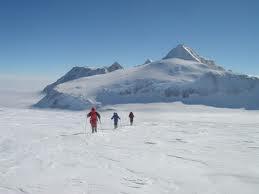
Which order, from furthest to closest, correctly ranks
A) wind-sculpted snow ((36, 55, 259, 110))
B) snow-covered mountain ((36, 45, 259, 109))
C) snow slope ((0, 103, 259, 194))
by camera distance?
snow-covered mountain ((36, 45, 259, 109))
wind-sculpted snow ((36, 55, 259, 110))
snow slope ((0, 103, 259, 194))

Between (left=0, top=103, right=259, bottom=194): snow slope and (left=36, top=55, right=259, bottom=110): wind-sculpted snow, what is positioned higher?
(left=36, top=55, right=259, bottom=110): wind-sculpted snow

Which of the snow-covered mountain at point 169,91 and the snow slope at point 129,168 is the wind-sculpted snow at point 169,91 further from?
the snow slope at point 129,168

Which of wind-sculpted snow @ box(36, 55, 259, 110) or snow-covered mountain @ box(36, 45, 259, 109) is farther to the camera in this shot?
snow-covered mountain @ box(36, 45, 259, 109)

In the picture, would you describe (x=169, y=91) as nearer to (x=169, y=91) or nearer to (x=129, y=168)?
(x=169, y=91)

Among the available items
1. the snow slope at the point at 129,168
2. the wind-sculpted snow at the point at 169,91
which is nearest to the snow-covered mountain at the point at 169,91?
the wind-sculpted snow at the point at 169,91

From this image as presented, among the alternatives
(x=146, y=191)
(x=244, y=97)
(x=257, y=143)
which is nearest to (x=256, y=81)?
(x=244, y=97)

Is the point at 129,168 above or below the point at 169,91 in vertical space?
below

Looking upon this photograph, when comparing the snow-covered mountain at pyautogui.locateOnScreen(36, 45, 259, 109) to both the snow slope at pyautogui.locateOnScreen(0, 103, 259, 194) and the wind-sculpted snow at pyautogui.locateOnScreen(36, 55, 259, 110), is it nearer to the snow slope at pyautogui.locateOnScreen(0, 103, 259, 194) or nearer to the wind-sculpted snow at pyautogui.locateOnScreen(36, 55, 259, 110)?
the wind-sculpted snow at pyautogui.locateOnScreen(36, 55, 259, 110)

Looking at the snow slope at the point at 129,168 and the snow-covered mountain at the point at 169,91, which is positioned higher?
the snow-covered mountain at the point at 169,91

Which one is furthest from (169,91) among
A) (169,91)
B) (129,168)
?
(129,168)

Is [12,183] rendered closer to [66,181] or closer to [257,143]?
[66,181]

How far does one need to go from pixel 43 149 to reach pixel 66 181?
641 centimetres

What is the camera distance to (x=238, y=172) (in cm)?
1158

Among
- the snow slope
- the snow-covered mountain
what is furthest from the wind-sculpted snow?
the snow slope
